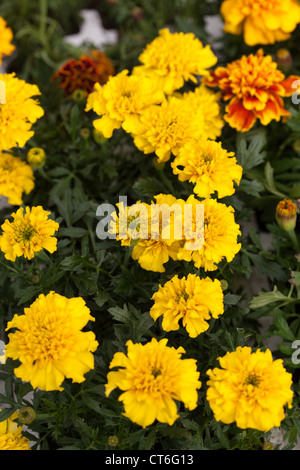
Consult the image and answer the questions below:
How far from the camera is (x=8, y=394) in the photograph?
0.88 meters

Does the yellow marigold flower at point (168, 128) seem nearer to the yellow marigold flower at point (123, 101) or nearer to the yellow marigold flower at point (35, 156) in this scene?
the yellow marigold flower at point (123, 101)

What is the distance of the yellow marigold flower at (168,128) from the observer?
983mm

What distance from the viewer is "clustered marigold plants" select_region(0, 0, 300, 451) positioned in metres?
0.76

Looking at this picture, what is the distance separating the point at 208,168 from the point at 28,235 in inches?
13.4

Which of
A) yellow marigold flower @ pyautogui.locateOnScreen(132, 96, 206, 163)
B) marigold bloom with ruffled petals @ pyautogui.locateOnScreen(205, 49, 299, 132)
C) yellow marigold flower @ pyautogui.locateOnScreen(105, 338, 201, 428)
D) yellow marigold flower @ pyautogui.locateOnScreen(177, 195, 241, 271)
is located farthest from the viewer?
marigold bloom with ruffled petals @ pyautogui.locateOnScreen(205, 49, 299, 132)

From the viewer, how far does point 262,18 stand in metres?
1.27

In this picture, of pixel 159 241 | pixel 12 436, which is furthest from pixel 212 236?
pixel 12 436

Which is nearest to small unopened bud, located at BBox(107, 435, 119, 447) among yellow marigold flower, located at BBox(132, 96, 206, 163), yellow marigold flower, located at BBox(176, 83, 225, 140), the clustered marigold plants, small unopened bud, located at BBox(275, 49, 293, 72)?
the clustered marigold plants

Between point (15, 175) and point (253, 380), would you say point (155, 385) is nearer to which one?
point (253, 380)

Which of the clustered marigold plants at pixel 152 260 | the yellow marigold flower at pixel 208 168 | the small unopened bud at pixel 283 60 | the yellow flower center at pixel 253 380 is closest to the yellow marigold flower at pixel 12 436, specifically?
the clustered marigold plants at pixel 152 260

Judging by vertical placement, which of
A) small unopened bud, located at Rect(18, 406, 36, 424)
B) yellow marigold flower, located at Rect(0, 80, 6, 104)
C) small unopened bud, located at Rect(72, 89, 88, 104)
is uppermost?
yellow marigold flower, located at Rect(0, 80, 6, 104)

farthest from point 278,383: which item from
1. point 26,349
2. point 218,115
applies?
point 218,115

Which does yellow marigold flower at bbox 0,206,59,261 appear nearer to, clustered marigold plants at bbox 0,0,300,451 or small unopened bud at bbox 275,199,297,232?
clustered marigold plants at bbox 0,0,300,451

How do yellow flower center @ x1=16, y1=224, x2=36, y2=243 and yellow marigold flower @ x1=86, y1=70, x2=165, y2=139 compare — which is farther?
yellow marigold flower @ x1=86, y1=70, x2=165, y2=139
